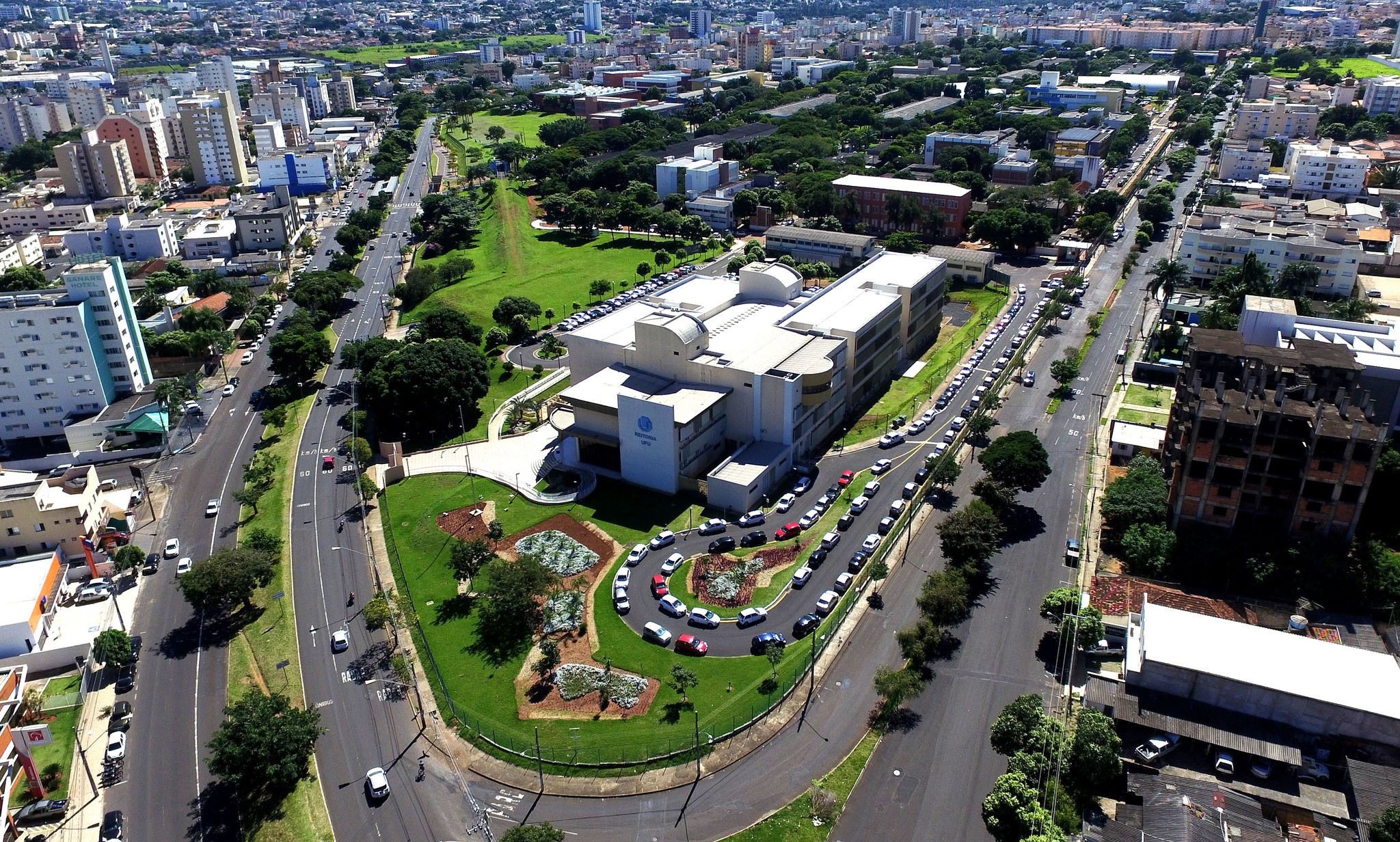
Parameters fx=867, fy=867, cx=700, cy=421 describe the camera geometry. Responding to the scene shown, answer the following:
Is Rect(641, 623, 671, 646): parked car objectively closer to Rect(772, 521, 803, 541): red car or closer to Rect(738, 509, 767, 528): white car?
Rect(772, 521, 803, 541): red car

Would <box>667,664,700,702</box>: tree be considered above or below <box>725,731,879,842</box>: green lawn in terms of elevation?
above

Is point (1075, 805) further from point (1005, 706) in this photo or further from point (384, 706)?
point (384, 706)

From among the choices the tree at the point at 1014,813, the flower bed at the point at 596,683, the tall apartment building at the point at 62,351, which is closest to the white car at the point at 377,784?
the flower bed at the point at 596,683

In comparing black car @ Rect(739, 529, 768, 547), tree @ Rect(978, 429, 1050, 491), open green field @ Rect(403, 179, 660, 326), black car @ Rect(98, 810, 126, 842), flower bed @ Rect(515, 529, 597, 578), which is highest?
tree @ Rect(978, 429, 1050, 491)

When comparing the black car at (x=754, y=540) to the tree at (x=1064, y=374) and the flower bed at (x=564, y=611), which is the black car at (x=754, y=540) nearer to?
the flower bed at (x=564, y=611)

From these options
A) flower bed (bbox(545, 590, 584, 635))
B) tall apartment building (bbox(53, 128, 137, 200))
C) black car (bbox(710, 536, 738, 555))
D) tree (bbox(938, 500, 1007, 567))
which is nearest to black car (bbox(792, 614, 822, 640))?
black car (bbox(710, 536, 738, 555))

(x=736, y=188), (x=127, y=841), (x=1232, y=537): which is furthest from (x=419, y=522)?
(x=736, y=188)

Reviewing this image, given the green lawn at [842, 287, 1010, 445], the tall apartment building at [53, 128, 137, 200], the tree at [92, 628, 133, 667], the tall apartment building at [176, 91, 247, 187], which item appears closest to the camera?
the tree at [92, 628, 133, 667]
